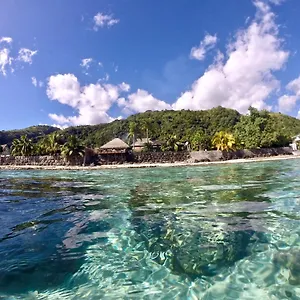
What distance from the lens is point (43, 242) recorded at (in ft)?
16.9

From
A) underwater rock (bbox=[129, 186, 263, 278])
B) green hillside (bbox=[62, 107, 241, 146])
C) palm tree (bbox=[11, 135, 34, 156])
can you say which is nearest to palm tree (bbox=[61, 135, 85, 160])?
palm tree (bbox=[11, 135, 34, 156])

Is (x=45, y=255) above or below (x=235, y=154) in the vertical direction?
below

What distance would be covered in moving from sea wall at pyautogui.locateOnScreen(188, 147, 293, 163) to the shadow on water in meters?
35.4

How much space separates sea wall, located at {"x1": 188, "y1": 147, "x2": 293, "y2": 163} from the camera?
141 feet

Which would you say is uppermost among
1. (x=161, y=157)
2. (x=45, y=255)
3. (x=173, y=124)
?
(x=173, y=124)

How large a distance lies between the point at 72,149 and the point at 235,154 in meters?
25.2

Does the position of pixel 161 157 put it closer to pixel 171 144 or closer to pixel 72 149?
pixel 171 144

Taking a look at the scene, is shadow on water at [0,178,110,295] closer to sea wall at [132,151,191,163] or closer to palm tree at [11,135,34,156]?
sea wall at [132,151,191,163]

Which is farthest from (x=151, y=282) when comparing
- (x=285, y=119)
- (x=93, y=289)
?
(x=285, y=119)

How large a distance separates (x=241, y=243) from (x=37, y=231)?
4006mm

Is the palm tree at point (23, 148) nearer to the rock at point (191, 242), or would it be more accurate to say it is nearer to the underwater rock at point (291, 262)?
the rock at point (191, 242)

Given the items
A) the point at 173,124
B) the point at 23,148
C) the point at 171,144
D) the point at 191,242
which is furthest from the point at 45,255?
the point at 173,124

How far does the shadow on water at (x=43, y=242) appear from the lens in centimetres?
374

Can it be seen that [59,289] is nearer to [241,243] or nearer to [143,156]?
[241,243]
